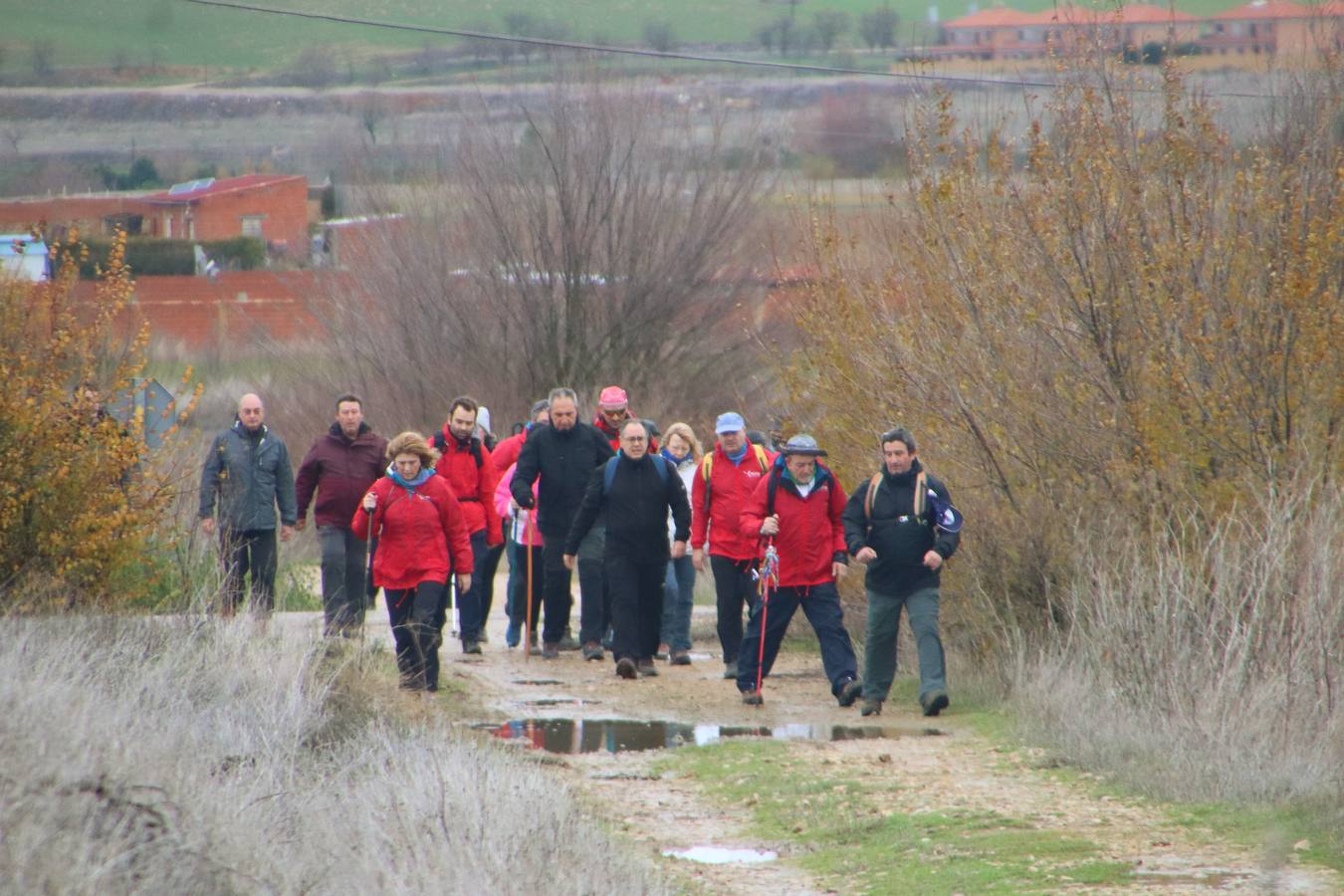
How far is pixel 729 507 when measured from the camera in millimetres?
12461

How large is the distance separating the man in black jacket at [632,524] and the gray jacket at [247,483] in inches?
85.9

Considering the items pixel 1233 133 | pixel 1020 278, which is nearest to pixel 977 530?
pixel 1020 278

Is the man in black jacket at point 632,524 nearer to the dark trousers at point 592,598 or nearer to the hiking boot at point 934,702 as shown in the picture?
the dark trousers at point 592,598

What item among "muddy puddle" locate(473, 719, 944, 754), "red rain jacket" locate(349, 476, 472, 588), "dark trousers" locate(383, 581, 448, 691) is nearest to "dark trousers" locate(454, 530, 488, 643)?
"dark trousers" locate(383, 581, 448, 691)

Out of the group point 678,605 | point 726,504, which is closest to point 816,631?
point 726,504

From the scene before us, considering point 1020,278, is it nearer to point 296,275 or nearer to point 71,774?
point 71,774

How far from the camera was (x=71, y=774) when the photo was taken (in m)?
6.30

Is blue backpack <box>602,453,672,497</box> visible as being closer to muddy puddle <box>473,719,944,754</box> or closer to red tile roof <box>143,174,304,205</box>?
muddy puddle <box>473,719,944,754</box>

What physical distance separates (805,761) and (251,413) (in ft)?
16.8

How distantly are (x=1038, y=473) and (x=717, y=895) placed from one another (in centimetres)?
580

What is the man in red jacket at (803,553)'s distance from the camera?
11727mm

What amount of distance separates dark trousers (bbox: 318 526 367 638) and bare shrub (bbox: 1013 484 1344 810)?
186 inches

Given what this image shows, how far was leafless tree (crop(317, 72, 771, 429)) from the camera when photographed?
102 feet

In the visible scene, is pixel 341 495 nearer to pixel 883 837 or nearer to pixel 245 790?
pixel 245 790
